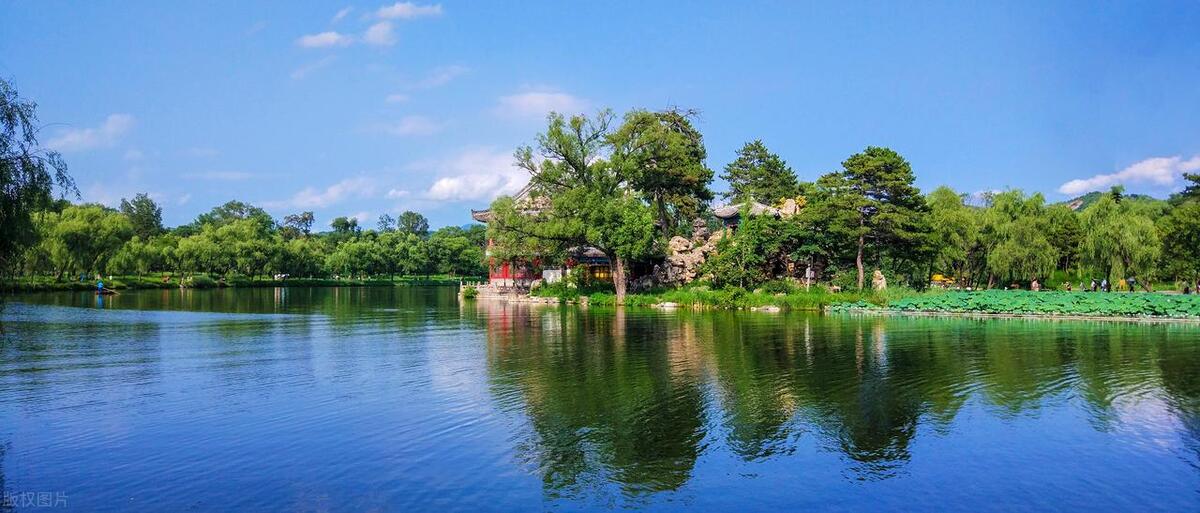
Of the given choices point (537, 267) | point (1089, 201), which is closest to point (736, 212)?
point (537, 267)

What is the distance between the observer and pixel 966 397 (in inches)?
558

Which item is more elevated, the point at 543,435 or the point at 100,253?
the point at 100,253

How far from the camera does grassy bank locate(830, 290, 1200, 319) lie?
2941 cm

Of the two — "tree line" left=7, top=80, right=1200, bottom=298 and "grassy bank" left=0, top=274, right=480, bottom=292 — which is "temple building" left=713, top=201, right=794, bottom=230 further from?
"grassy bank" left=0, top=274, right=480, bottom=292

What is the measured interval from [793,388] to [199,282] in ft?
224

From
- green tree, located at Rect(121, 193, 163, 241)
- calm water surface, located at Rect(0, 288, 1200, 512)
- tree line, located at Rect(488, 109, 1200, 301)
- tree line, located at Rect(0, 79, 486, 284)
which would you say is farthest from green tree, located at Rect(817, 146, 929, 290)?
A: green tree, located at Rect(121, 193, 163, 241)

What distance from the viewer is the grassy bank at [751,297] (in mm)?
36906

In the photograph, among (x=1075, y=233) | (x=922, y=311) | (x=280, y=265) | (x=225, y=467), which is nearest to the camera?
(x=225, y=467)

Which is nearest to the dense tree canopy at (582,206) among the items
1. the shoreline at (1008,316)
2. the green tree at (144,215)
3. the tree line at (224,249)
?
the shoreline at (1008,316)

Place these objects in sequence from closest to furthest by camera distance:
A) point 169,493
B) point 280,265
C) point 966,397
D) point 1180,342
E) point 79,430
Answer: point 169,493 → point 79,430 → point 966,397 → point 1180,342 → point 280,265

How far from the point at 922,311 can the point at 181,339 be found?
30.4 meters

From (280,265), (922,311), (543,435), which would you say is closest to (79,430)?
(543,435)

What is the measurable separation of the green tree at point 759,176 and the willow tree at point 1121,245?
2180 cm

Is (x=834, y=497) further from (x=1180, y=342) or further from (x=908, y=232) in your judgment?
(x=908, y=232)
